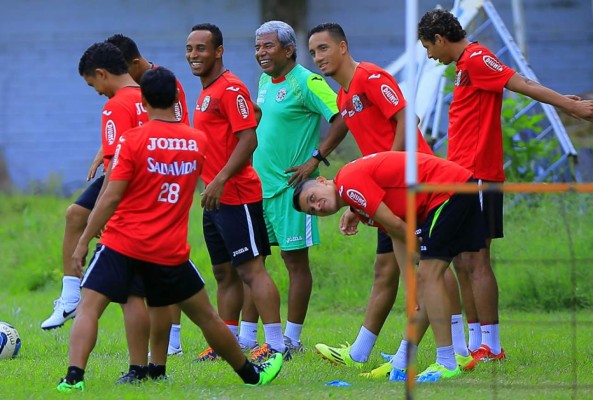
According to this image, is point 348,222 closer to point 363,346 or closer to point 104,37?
point 363,346

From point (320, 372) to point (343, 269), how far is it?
15.8 ft

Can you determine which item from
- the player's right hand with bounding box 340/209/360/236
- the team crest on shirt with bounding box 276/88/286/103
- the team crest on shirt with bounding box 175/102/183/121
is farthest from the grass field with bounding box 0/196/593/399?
the team crest on shirt with bounding box 276/88/286/103

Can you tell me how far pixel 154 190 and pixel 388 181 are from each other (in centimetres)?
140

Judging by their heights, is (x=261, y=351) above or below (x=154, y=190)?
below

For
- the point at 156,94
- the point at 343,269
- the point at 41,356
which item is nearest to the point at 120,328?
the point at 41,356

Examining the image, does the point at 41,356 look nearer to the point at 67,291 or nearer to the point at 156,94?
the point at 67,291

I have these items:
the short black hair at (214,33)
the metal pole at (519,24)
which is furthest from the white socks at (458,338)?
the metal pole at (519,24)

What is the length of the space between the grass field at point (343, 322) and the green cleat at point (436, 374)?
0.38ft

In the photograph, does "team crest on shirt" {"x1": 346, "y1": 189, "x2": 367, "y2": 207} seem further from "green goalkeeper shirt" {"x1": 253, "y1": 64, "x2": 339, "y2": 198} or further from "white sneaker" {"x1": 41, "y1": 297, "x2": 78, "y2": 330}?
"white sneaker" {"x1": 41, "y1": 297, "x2": 78, "y2": 330}

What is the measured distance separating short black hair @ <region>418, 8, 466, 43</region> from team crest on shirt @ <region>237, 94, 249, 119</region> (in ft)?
4.46

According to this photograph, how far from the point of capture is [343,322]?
10.2 meters

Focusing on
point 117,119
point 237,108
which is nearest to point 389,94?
point 237,108

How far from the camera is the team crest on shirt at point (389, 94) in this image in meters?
7.20

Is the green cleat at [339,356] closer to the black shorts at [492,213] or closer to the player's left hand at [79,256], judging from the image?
the black shorts at [492,213]
